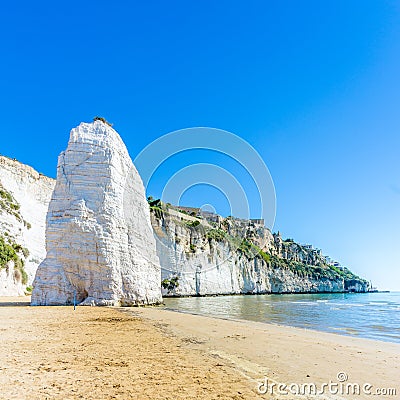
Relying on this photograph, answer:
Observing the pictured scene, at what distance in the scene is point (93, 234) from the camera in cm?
2044

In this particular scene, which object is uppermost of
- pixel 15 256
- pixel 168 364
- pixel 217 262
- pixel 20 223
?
pixel 20 223

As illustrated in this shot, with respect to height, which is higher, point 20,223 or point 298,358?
point 20,223

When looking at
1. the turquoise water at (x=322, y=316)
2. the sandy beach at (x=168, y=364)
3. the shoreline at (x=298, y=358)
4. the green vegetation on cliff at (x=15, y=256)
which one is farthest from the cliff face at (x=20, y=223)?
the shoreline at (x=298, y=358)

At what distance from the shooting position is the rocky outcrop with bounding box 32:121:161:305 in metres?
20.0

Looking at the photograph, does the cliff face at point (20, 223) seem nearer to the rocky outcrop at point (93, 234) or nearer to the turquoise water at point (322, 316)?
the rocky outcrop at point (93, 234)

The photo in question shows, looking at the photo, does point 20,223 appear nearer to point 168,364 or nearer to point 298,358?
point 168,364

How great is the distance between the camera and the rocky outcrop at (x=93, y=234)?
65.5ft

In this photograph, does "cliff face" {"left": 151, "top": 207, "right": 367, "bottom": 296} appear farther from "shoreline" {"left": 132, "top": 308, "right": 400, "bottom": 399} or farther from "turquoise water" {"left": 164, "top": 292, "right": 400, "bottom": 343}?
"shoreline" {"left": 132, "top": 308, "right": 400, "bottom": 399}

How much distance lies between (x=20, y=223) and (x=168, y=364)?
120 feet

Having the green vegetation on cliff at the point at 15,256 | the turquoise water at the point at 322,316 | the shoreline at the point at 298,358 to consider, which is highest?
the green vegetation on cliff at the point at 15,256

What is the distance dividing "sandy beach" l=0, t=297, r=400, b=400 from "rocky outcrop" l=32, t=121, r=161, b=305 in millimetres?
9829

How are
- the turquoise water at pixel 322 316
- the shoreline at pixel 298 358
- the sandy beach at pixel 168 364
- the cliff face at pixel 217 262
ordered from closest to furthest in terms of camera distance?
the sandy beach at pixel 168 364 → the shoreline at pixel 298 358 → the turquoise water at pixel 322 316 → the cliff face at pixel 217 262

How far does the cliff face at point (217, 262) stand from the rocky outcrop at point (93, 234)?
27028 millimetres

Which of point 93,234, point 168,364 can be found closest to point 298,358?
point 168,364
